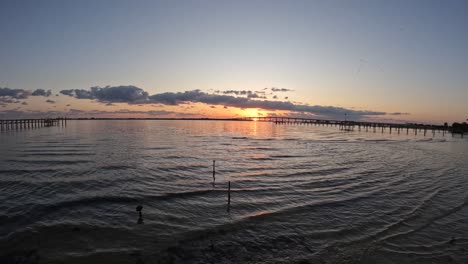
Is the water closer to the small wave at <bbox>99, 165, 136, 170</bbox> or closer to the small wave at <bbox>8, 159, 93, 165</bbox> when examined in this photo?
the small wave at <bbox>99, 165, 136, 170</bbox>

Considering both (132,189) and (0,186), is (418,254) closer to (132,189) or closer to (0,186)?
(132,189)

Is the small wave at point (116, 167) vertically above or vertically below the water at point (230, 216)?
below

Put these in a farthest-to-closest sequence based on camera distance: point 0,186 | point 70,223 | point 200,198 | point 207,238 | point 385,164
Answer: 1. point 385,164
2. point 0,186
3. point 200,198
4. point 70,223
5. point 207,238

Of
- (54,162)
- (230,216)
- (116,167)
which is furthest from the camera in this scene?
(54,162)

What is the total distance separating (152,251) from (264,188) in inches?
430

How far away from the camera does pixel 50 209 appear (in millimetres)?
14742

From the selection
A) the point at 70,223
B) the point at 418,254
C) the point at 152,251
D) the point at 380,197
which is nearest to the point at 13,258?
the point at 70,223

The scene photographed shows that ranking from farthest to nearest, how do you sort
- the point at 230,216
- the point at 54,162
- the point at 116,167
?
the point at 54,162
the point at 116,167
the point at 230,216

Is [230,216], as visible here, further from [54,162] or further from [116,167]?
[54,162]

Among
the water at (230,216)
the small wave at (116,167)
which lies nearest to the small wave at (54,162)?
the water at (230,216)

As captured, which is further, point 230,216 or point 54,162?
point 54,162

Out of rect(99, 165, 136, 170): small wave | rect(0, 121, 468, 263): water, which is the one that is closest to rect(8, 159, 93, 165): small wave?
rect(0, 121, 468, 263): water

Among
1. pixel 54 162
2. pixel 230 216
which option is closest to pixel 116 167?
pixel 54 162

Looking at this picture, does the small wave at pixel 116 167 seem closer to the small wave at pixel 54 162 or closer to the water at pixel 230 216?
the water at pixel 230 216
